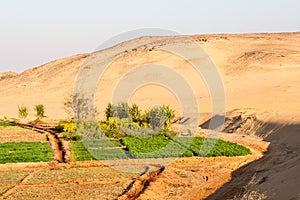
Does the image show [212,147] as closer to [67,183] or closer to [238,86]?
[67,183]

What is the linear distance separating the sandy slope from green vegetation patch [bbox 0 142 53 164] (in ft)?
33.1

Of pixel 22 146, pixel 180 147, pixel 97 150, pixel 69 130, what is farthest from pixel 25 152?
pixel 180 147

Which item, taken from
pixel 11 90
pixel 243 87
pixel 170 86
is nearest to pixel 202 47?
pixel 170 86

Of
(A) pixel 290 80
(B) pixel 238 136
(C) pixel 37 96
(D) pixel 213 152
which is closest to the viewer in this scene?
(D) pixel 213 152

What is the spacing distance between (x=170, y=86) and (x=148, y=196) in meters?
42.5

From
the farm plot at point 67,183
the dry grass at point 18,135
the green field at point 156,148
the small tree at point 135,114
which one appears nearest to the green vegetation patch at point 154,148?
the green field at point 156,148

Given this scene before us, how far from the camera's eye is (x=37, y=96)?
67.1 m

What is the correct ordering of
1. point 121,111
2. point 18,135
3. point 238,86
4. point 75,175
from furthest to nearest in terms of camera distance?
point 238,86
point 121,111
point 18,135
point 75,175

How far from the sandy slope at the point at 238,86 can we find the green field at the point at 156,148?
2497 millimetres

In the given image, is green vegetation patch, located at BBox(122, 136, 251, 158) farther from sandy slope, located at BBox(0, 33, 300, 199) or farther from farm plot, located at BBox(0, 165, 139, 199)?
farm plot, located at BBox(0, 165, 139, 199)

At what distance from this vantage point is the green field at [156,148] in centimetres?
2596

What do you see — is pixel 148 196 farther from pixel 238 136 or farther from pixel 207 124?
pixel 207 124

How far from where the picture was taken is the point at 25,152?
27203 millimetres

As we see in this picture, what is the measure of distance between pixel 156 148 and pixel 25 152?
7191 mm
